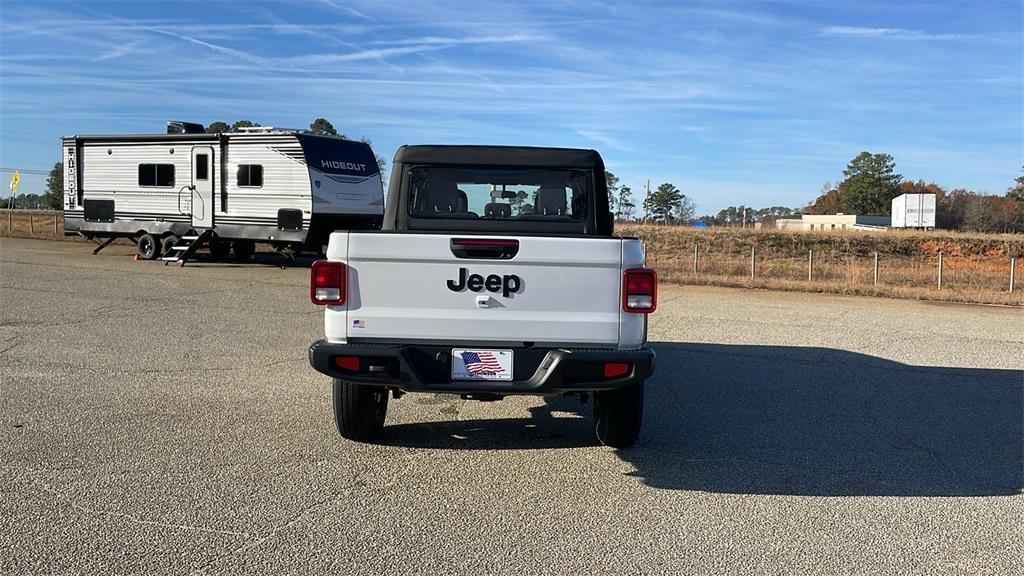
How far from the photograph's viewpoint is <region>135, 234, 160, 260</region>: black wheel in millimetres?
21234

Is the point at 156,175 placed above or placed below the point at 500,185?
above

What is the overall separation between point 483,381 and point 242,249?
1775 cm

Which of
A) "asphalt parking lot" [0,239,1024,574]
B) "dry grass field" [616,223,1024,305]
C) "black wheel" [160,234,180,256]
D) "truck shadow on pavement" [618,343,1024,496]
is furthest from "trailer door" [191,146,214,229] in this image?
"truck shadow on pavement" [618,343,1024,496]

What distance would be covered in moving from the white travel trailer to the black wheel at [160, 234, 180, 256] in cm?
3

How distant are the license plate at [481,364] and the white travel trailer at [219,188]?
46.7ft

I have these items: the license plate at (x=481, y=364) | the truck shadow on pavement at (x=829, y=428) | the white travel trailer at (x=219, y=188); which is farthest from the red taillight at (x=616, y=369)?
the white travel trailer at (x=219, y=188)

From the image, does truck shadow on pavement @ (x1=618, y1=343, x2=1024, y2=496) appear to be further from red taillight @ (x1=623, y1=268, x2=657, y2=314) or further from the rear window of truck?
the rear window of truck

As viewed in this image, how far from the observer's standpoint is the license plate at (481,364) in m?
5.16

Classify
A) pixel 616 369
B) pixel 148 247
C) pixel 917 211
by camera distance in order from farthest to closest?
pixel 917 211 < pixel 148 247 < pixel 616 369

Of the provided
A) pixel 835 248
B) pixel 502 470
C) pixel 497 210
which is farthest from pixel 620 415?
pixel 835 248

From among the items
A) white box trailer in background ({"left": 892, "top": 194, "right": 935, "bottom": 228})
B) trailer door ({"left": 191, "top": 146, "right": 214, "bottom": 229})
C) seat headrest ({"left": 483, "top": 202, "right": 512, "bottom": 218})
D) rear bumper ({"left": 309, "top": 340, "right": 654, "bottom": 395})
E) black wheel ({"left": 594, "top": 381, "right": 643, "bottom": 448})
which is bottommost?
black wheel ({"left": 594, "top": 381, "right": 643, "bottom": 448})

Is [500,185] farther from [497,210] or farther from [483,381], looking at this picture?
[483,381]

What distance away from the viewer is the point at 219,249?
70.2 feet

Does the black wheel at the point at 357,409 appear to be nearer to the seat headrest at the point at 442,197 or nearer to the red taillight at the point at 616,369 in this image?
the seat headrest at the point at 442,197
